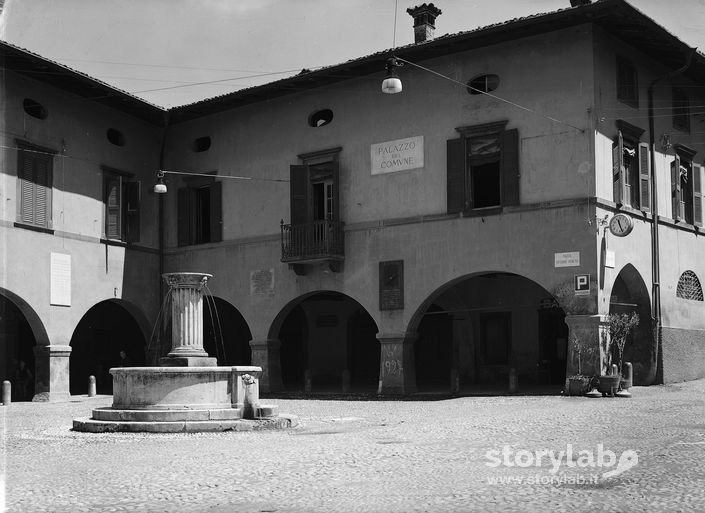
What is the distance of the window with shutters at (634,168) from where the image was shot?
71.1ft

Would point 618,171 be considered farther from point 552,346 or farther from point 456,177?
point 552,346

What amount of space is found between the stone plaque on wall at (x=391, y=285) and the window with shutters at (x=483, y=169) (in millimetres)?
2089

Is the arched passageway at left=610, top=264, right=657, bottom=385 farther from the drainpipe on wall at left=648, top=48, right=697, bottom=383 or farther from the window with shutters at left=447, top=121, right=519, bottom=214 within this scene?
the window with shutters at left=447, top=121, right=519, bottom=214

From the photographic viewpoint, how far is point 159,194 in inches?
1097

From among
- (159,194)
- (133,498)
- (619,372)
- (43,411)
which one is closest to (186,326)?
(43,411)

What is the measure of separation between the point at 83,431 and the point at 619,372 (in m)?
11.8

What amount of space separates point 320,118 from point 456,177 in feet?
15.9

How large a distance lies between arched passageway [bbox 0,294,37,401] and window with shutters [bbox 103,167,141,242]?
12.6ft

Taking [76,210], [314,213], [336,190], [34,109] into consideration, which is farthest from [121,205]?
[336,190]

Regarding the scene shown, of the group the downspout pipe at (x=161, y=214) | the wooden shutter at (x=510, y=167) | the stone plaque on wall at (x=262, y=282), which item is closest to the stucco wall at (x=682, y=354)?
the wooden shutter at (x=510, y=167)

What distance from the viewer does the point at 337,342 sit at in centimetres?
2948

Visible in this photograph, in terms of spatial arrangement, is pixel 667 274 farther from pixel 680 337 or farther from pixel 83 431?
pixel 83 431

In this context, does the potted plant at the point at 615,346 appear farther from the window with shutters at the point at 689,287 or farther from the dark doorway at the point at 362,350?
the dark doorway at the point at 362,350

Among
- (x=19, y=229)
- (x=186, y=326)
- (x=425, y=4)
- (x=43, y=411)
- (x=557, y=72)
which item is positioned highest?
(x=425, y=4)
